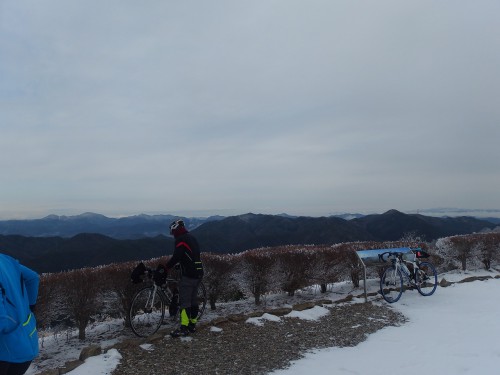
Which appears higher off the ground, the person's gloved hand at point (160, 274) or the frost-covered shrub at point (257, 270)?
the person's gloved hand at point (160, 274)

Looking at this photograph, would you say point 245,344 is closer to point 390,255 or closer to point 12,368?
point 12,368

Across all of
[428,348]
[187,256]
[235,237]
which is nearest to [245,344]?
[187,256]

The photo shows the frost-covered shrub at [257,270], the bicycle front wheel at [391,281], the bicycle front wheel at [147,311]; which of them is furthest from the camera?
the bicycle front wheel at [391,281]

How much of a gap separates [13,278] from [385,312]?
21.8 feet

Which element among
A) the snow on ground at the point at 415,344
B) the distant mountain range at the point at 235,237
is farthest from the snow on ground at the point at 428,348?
the distant mountain range at the point at 235,237

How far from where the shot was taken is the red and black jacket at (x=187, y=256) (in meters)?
6.01

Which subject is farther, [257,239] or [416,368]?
[257,239]

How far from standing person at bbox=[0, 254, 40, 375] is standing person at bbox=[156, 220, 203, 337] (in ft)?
10.4

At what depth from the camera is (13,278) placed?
2.72 metres

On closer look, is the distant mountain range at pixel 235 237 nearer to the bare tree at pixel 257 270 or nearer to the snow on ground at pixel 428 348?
the bare tree at pixel 257 270

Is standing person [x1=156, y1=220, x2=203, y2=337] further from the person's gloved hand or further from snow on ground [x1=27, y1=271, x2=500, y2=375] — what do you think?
snow on ground [x1=27, y1=271, x2=500, y2=375]

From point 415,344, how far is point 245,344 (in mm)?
2484

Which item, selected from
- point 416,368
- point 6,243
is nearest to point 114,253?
point 6,243

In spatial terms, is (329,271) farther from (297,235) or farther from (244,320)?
(297,235)
